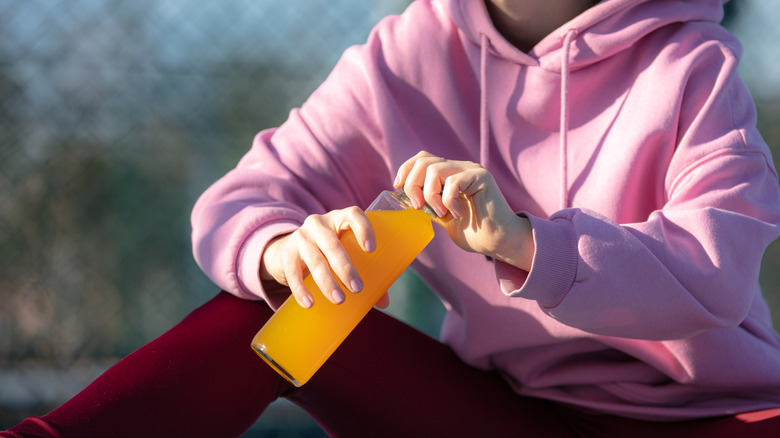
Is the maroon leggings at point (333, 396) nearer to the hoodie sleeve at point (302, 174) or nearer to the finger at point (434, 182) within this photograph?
the hoodie sleeve at point (302, 174)

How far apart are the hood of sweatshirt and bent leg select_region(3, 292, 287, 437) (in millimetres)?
342

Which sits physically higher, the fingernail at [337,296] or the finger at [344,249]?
the finger at [344,249]

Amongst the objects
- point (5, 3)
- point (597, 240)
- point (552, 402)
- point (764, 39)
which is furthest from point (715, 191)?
point (5, 3)

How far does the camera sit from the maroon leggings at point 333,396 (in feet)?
2.03

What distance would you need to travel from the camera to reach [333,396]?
77 centimetres

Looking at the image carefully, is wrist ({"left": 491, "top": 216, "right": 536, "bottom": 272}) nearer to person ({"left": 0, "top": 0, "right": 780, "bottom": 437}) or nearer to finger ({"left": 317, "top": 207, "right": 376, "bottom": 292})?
person ({"left": 0, "top": 0, "right": 780, "bottom": 437})

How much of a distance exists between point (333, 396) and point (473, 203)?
304 millimetres

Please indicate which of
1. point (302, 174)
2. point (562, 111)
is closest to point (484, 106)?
point (562, 111)

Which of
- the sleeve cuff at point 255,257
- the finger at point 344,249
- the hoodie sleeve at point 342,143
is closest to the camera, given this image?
the finger at point 344,249

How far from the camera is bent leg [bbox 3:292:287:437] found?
59 cm

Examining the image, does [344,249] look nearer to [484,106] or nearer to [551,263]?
[551,263]

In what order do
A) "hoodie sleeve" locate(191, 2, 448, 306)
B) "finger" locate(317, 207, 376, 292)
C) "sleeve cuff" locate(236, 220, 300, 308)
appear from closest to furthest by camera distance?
"finger" locate(317, 207, 376, 292) → "sleeve cuff" locate(236, 220, 300, 308) → "hoodie sleeve" locate(191, 2, 448, 306)

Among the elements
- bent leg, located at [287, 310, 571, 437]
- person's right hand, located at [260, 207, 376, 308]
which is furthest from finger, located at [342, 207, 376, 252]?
bent leg, located at [287, 310, 571, 437]

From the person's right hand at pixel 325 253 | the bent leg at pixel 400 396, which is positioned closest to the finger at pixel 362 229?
the person's right hand at pixel 325 253
